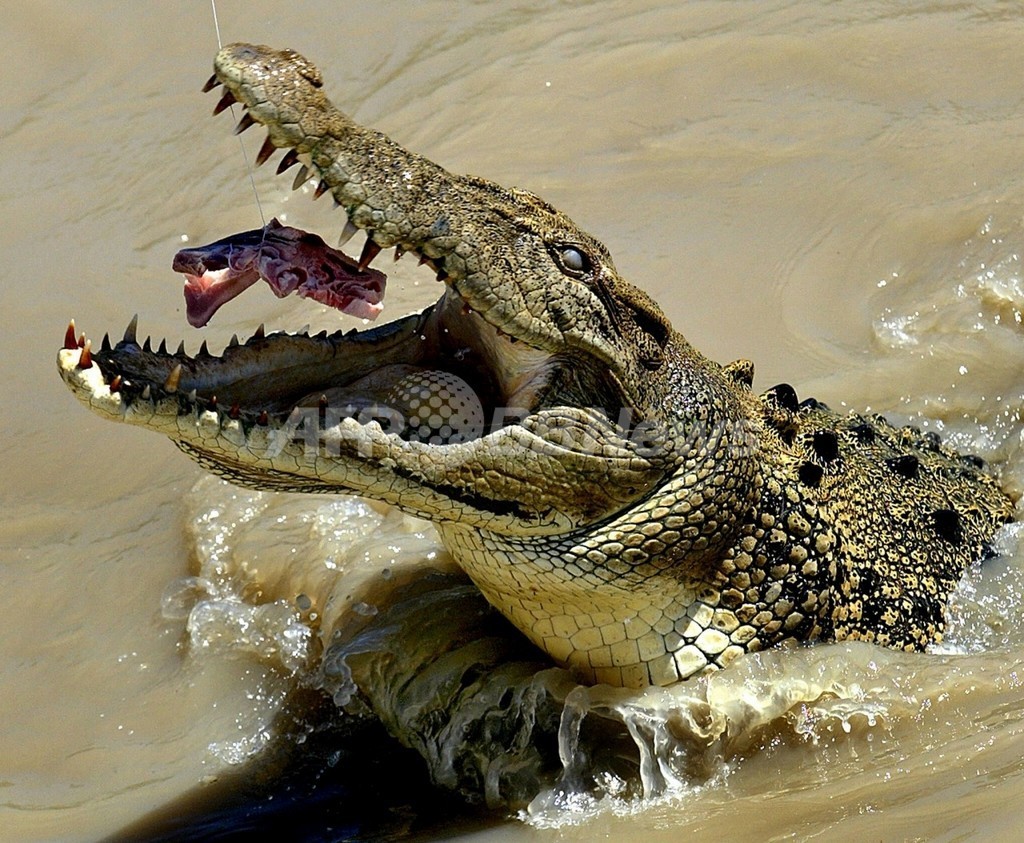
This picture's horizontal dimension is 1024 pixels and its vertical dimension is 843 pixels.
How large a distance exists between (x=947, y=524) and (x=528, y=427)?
2086 mm

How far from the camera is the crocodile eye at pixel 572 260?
12.1 feet

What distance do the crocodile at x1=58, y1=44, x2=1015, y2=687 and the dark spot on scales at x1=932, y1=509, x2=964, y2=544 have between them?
662 millimetres

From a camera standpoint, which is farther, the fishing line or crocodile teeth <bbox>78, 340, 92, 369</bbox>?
the fishing line

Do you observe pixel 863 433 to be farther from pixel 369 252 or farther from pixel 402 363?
pixel 369 252

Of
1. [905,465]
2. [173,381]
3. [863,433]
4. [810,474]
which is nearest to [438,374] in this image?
[173,381]

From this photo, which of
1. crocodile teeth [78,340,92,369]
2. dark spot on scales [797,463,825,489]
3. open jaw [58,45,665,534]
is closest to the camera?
crocodile teeth [78,340,92,369]

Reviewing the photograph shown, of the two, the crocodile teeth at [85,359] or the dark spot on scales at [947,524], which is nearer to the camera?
the crocodile teeth at [85,359]

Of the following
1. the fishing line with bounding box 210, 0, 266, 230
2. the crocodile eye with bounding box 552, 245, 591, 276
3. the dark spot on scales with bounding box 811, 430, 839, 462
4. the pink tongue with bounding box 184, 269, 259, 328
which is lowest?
the dark spot on scales with bounding box 811, 430, 839, 462

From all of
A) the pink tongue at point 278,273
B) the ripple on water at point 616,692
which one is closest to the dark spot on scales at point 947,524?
the ripple on water at point 616,692

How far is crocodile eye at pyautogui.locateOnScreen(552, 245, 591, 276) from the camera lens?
3.69 m

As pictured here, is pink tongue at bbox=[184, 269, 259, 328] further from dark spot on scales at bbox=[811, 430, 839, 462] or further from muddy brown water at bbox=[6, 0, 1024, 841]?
dark spot on scales at bbox=[811, 430, 839, 462]

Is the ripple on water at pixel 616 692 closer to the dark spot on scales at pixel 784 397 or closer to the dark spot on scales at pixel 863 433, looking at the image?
the dark spot on scales at pixel 863 433

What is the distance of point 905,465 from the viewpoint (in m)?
4.99

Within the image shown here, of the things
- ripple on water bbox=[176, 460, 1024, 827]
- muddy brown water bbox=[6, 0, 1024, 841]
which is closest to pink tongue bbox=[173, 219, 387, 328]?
ripple on water bbox=[176, 460, 1024, 827]
